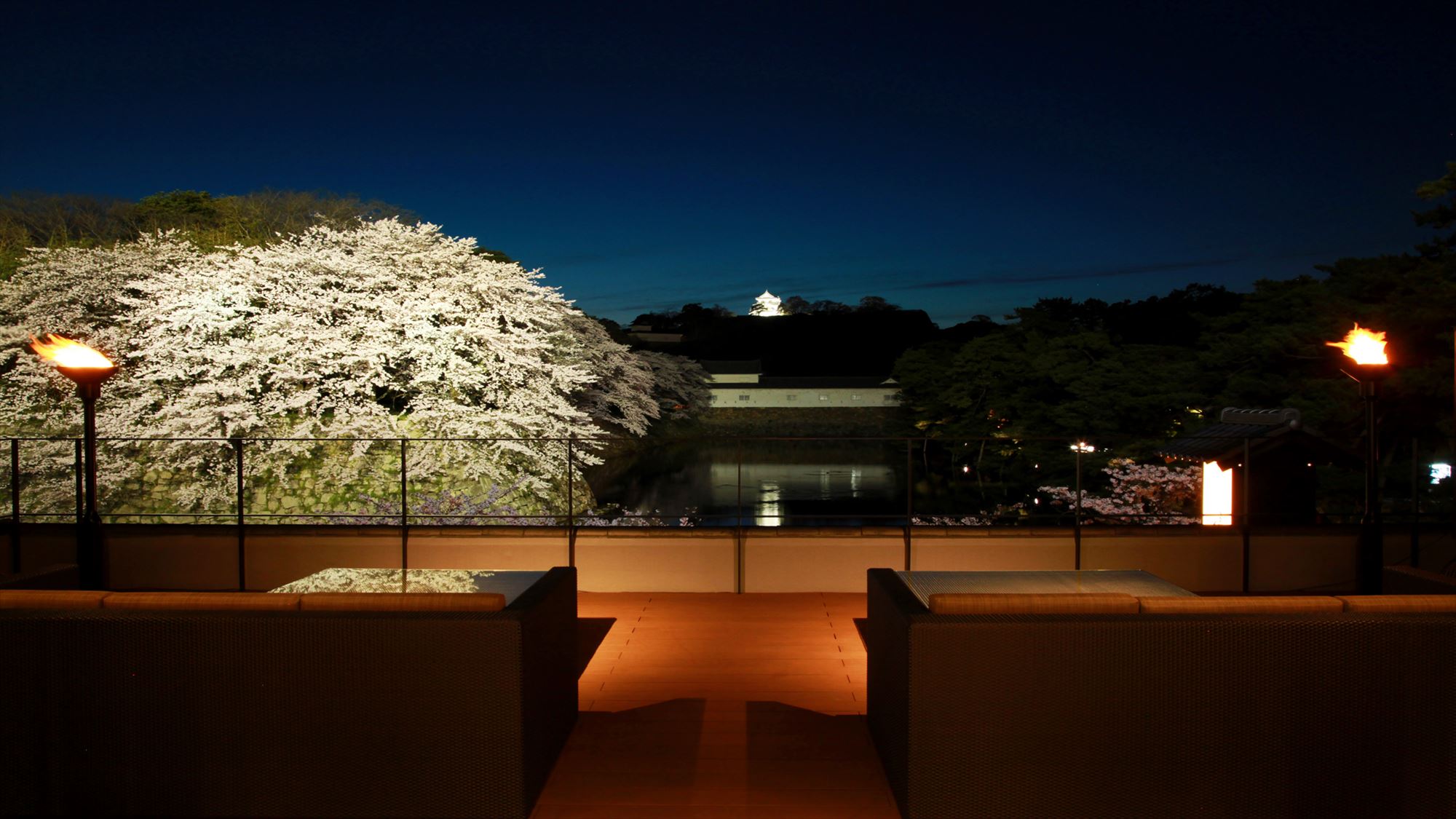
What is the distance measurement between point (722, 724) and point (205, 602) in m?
1.80

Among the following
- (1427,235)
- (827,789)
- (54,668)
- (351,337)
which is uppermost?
(1427,235)

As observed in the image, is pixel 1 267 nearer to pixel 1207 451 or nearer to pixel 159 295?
pixel 159 295

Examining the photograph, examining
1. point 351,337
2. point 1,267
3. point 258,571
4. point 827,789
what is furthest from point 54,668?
point 1,267

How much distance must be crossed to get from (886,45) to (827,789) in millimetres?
16764

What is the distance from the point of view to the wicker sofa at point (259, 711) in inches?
86.8

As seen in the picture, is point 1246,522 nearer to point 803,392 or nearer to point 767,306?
point 803,392

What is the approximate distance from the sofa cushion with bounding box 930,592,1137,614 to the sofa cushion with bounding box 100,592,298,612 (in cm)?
175

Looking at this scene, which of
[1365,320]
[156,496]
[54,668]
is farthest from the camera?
[1365,320]

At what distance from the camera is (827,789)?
2682mm

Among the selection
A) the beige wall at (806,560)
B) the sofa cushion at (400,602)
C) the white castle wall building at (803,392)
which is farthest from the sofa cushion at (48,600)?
the white castle wall building at (803,392)

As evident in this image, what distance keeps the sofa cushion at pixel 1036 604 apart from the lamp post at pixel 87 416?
3741 millimetres

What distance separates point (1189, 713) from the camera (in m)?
2.20

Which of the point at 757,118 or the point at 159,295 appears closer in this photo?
the point at 159,295

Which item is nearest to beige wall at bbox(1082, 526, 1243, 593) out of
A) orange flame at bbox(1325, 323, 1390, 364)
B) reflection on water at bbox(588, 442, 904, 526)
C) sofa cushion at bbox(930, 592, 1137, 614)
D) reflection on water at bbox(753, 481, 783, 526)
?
orange flame at bbox(1325, 323, 1390, 364)
